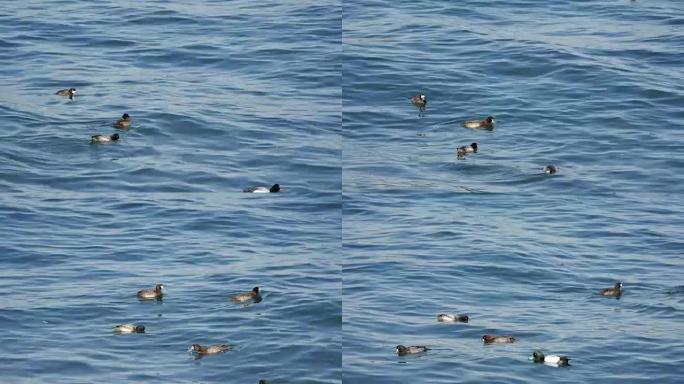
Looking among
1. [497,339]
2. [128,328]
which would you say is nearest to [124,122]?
[128,328]

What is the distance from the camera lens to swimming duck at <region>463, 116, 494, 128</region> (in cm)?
2995

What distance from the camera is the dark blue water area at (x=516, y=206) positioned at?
24.3 m

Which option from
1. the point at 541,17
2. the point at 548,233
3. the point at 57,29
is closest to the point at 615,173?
the point at 548,233

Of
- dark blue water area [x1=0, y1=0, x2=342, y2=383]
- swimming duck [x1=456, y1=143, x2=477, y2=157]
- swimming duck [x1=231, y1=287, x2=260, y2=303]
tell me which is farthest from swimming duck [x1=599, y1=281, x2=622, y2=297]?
swimming duck [x1=231, y1=287, x2=260, y2=303]

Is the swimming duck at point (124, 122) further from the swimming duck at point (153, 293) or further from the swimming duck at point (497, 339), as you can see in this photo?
the swimming duck at point (497, 339)

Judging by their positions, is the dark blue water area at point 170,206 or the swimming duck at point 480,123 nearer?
the dark blue water area at point 170,206

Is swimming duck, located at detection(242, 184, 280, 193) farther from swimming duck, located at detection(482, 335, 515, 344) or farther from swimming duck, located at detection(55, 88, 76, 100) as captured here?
swimming duck, located at detection(482, 335, 515, 344)

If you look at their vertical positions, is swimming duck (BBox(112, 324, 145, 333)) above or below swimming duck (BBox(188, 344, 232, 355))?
above

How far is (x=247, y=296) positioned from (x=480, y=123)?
689 cm

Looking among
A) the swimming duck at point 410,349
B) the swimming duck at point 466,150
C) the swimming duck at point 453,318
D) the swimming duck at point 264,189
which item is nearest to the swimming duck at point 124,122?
the swimming duck at point 264,189

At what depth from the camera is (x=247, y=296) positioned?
26.3 m

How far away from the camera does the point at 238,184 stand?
28.9m

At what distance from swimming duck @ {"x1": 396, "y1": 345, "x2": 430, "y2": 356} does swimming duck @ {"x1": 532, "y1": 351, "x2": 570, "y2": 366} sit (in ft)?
6.09

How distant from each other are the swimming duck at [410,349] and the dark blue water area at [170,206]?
1045 millimetres
